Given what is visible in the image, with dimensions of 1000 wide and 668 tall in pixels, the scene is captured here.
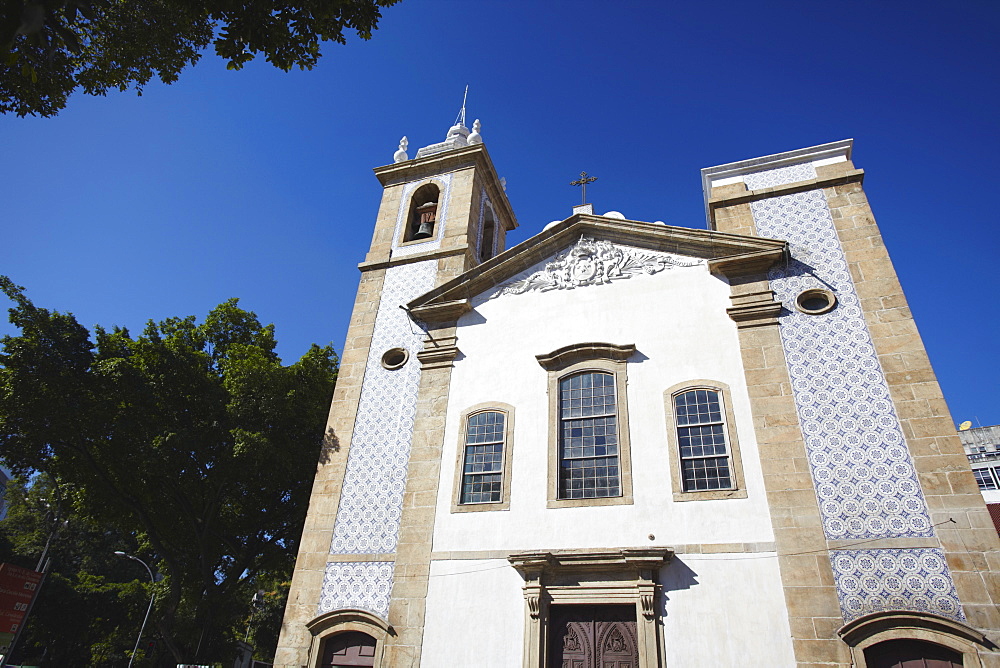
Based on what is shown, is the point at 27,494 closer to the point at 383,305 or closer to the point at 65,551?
→ the point at 65,551

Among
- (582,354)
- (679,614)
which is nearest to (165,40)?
(582,354)

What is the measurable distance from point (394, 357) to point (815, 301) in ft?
23.4

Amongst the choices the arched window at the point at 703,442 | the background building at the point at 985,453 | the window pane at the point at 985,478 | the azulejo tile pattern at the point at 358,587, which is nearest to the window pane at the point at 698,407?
the arched window at the point at 703,442

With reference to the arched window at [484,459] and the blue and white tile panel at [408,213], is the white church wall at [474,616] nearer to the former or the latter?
the arched window at [484,459]

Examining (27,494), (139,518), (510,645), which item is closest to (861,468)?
(510,645)

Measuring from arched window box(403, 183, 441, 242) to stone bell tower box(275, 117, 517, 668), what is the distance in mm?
26

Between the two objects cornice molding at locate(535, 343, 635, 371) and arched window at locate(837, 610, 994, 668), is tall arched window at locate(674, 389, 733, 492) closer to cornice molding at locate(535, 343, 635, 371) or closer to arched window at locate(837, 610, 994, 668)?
cornice molding at locate(535, 343, 635, 371)

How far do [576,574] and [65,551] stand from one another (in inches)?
1139

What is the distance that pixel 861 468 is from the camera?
799 centimetres

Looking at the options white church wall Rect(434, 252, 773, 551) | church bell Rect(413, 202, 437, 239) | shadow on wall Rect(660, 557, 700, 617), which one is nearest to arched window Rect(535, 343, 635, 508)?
white church wall Rect(434, 252, 773, 551)

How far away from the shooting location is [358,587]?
938 centimetres

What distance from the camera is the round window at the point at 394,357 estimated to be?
38.1 feet

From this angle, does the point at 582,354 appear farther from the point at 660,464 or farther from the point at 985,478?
the point at 985,478

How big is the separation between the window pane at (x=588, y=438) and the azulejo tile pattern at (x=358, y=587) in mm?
2907
